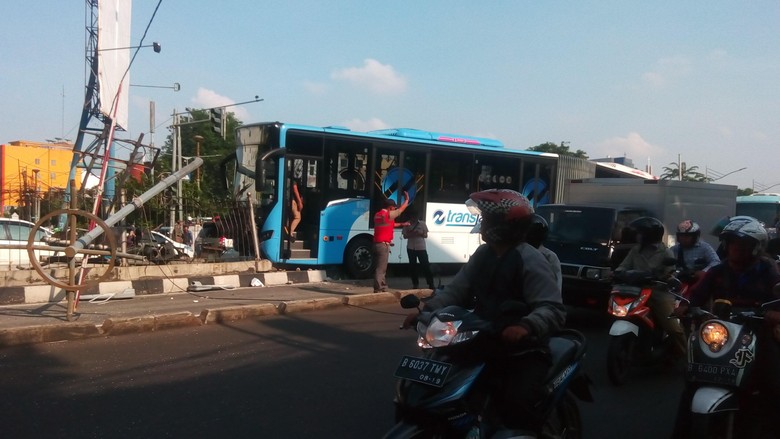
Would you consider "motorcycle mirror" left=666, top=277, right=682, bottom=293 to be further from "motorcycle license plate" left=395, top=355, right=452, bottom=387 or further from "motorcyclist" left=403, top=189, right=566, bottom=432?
"motorcycle license plate" left=395, top=355, right=452, bottom=387

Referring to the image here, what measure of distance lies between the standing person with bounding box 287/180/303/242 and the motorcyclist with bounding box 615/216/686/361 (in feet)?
25.6

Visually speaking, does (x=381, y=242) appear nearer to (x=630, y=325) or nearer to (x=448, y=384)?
(x=630, y=325)

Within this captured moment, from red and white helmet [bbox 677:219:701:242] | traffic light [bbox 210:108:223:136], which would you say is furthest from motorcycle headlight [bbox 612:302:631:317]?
traffic light [bbox 210:108:223:136]

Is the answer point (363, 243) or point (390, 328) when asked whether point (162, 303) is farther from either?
point (363, 243)

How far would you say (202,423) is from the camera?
16.1ft

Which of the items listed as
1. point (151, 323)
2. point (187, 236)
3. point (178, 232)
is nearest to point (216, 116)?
point (178, 232)

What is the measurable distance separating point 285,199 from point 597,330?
6.90m

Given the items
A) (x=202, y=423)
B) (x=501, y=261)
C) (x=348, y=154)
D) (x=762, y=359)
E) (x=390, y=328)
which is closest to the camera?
(x=501, y=261)

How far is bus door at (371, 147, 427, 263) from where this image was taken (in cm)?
1472

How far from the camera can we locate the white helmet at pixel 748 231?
4125 mm

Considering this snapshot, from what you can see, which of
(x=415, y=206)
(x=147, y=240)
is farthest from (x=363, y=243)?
(x=147, y=240)

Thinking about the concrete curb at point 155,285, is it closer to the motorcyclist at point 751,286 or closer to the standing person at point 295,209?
the standing person at point 295,209

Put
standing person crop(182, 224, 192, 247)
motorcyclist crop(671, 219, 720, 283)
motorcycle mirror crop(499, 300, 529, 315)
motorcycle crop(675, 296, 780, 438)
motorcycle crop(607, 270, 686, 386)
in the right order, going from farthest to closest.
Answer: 1. standing person crop(182, 224, 192, 247)
2. motorcyclist crop(671, 219, 720, 283)
3. motorcycle crop(607, 270, 686, 386)
4. motorcycle crop(675, 296, 780, 438)
5. motorcycle mirror crop(499, 300, 529, 315)

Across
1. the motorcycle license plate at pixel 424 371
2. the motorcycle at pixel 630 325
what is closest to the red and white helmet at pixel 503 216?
the motorcycle license plate at pixel 424 371
